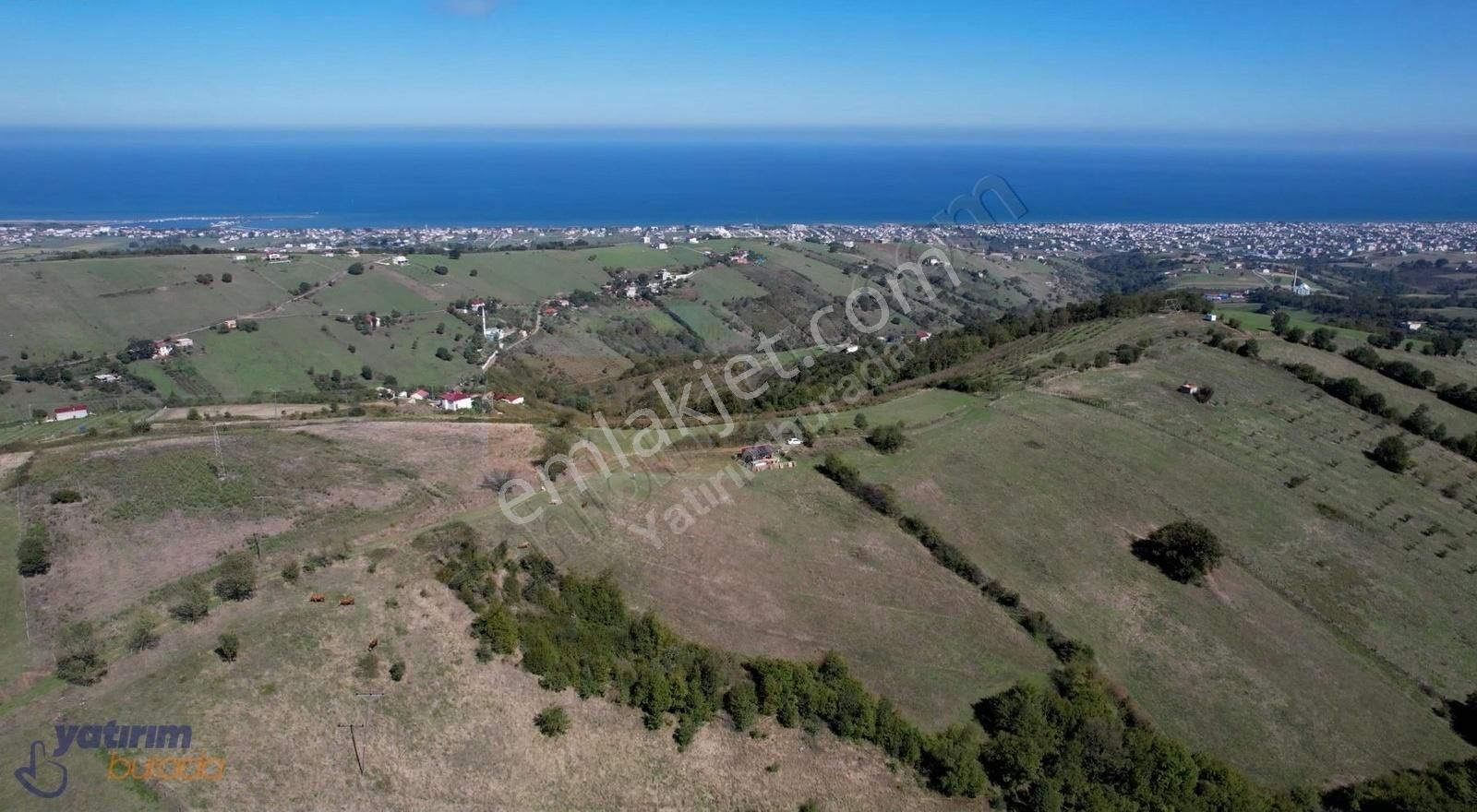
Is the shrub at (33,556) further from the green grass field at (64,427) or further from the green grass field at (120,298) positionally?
the green grass field at (120,298)

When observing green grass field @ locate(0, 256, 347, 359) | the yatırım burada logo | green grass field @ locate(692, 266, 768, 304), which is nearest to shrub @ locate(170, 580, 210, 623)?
the yatırım burada logo

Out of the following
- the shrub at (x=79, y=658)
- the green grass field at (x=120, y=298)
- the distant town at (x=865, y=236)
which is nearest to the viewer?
the shrub at (x=79, y=658)

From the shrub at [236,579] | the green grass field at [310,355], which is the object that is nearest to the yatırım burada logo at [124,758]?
the shrub at [236,579]

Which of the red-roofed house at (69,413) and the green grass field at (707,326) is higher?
the red-roofed house at (69,413)

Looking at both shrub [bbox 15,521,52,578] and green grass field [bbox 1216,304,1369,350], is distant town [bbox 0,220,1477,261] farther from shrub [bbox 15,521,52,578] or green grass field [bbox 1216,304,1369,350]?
shrub [bbox 15,521,52,578]

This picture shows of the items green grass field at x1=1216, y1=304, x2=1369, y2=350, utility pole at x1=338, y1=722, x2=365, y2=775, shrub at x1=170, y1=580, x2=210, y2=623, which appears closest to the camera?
utility pole at x1=338, y1=722, x2=365, y2=775

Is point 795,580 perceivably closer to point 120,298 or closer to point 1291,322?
point 1291,322

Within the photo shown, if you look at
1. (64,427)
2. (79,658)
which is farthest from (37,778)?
(64,427)

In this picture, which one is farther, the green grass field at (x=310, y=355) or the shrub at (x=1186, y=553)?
the green grass field at (x=310, y=355)
